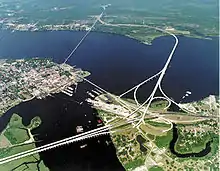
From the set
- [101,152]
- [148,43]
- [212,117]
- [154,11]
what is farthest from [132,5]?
[101,152]

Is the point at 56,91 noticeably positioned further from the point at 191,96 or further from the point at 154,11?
the point at 154,11

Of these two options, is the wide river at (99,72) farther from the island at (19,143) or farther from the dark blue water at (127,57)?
the island at (19,143)

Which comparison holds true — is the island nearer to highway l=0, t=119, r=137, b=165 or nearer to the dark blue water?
highway l=0, t=119, r=137, b=165

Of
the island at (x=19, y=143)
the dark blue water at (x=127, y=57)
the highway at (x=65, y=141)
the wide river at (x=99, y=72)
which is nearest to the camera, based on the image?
the island at (x=19, y=143)

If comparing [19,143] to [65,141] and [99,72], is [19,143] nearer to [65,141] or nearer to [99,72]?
[65,141]

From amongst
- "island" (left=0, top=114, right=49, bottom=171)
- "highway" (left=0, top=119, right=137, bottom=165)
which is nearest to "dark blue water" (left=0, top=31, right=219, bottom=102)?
"highway" (left=0, top=119, right=137, bottom=165)

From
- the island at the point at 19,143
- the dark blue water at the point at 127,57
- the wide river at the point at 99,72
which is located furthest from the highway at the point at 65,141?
the dark blue water at the point at 127,57

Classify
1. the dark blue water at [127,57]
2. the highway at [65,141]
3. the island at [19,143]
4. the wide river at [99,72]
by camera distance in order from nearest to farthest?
the island at [19,143] < the highway at [65,141] < the wide river at [99,72] < the dark blue water at [127,57]

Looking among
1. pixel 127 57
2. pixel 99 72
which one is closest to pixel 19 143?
pixel 99 72
